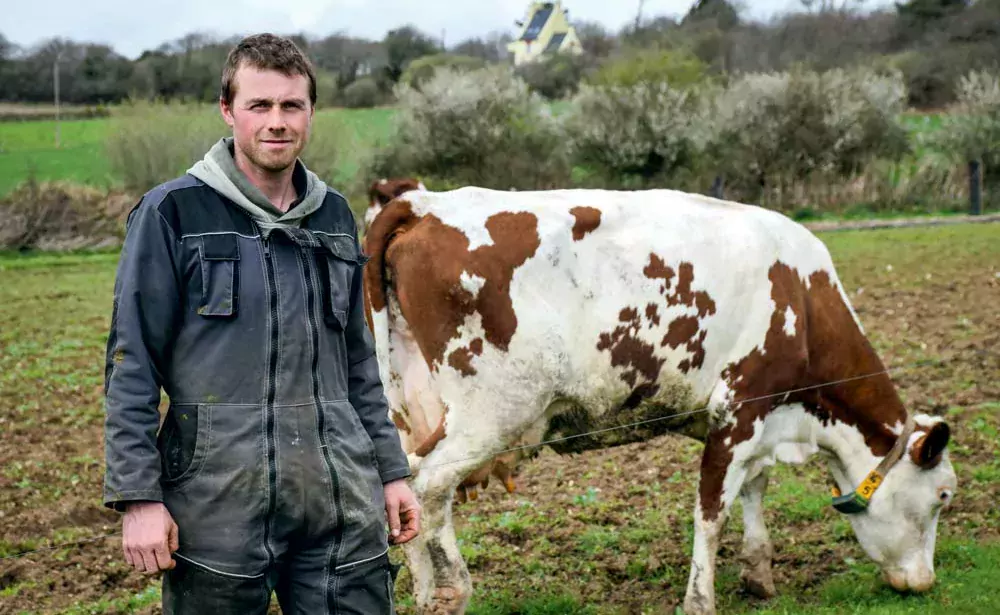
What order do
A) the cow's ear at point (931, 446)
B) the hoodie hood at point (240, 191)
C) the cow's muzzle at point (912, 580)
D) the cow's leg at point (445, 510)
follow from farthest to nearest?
the cow's muzzle at point (912, 580), the cow's ear at point (931, 446), the cow's leg at point (445, 510), the hoodie hood at point (240, 191)

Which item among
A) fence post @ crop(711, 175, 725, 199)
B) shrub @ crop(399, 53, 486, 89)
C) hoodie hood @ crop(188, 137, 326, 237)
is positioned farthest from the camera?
shrub @ crop(399, 53, 486, 89)

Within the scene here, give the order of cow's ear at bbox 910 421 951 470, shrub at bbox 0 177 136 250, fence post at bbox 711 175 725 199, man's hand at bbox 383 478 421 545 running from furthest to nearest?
fence post at bbox 711 175 725 199 < shrub at bbox 0 177 136 250 < cow's ear at bbox 910 421 951 470 < man's hand at bbox 383 478 421 545

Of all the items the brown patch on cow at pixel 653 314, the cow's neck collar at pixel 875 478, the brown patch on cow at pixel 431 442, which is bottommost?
the cow's neck collar at pixel 875 478

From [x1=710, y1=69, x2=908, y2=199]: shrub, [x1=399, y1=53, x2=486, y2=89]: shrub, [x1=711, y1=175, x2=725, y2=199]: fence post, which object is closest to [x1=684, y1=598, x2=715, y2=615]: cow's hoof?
[x1=711, y1=175, x2=725, y2=199]: fence post

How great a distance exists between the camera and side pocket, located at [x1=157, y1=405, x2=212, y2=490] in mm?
2680

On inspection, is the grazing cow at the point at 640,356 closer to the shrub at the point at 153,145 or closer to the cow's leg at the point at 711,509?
the cow's leg at the point at 711,509

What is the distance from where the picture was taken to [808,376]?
18.9ft

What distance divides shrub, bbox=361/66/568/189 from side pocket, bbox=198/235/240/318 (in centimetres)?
3023

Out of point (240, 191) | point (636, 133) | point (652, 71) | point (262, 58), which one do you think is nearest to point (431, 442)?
point (240, 191)

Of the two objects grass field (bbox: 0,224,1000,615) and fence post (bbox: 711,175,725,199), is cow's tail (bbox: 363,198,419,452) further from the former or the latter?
fence post (bbox: 711,175,725,199)

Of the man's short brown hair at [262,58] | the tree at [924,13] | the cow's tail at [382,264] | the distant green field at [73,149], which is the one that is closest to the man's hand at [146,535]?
the man's short brown hair at [262,58]

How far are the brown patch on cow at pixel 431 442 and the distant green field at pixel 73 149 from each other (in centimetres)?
2609

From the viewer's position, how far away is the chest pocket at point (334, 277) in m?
2.92

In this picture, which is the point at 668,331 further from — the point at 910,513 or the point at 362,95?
the point at 362,95
